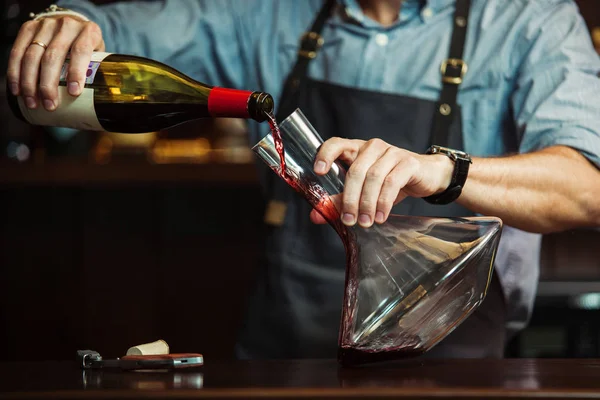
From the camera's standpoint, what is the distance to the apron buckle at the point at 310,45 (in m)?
1.29

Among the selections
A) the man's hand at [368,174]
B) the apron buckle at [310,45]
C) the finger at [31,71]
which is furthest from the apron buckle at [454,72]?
the finger at [31,71]

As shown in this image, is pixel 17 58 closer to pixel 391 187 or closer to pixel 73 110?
pixel 73 110

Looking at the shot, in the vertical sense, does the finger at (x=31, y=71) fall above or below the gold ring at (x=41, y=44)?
below

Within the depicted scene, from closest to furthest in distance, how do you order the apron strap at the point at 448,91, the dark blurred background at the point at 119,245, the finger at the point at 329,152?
1. the finger at the point at 329,152
2. the apron strap at the point at 448,91
3. the dark blurred background at the point at 119,245

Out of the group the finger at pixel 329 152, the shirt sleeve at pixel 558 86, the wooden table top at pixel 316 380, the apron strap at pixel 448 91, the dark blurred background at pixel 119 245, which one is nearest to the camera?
the wooden table top at pixel 316 380

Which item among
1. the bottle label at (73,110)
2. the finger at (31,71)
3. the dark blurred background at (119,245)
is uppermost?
the finger at (31,71)

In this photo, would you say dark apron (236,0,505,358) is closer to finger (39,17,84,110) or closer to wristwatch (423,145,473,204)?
wristwatch (423,145,473,204)

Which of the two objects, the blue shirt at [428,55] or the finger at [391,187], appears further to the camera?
the blue shirt at [428,55]

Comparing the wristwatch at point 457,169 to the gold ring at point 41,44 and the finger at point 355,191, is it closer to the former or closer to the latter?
the finger at point 355,191

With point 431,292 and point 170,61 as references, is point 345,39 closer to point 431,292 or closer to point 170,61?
point 170,61

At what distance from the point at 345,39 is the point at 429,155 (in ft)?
1.67

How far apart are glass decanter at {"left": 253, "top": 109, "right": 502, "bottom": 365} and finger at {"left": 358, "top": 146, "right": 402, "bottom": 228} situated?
0.01 m

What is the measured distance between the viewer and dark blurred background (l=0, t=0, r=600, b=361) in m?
2.16

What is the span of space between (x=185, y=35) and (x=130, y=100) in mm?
434
